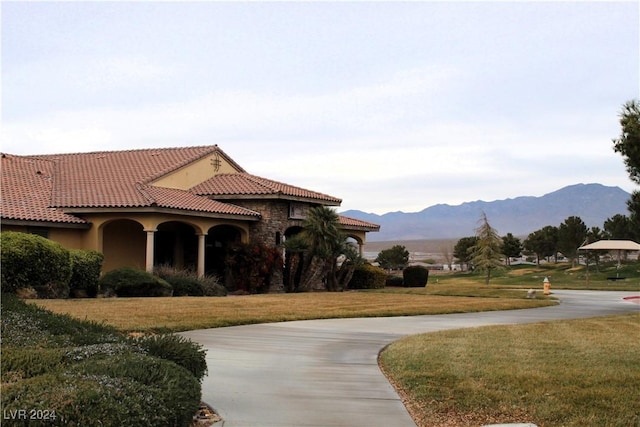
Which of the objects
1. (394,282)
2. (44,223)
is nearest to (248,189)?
(44,223)

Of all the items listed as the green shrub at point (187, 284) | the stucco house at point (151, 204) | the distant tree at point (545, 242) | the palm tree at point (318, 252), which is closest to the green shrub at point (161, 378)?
the green shrub at point (187, 284)

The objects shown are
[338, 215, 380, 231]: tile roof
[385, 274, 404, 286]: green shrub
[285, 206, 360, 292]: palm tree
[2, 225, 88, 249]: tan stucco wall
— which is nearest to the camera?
[2, 225, 88, 249]: tan stucco wall

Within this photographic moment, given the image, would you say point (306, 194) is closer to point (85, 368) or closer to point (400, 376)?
point (400, 376)

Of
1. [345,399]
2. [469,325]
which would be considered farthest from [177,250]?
[345,399]

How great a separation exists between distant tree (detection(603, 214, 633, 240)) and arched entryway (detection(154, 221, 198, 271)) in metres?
43.5

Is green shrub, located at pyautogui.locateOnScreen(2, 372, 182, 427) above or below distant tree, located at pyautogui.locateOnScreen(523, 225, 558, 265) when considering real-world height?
below

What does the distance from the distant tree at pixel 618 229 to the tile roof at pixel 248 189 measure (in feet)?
123

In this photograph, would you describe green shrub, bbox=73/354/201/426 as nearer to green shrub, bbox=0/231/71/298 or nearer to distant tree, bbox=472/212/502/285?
green shrub, bbox=0/231/71/298

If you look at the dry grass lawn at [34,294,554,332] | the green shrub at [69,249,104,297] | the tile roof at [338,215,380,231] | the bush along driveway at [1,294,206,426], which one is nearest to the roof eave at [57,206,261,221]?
the green shrub at [69,249,104,297]

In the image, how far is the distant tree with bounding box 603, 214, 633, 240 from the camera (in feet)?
206

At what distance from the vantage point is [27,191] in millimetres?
28328

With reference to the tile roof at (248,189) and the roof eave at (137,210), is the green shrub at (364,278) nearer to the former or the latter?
the tile roof at (248,189)

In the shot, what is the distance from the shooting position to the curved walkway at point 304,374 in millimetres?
7512

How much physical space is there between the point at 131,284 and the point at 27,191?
797cm
